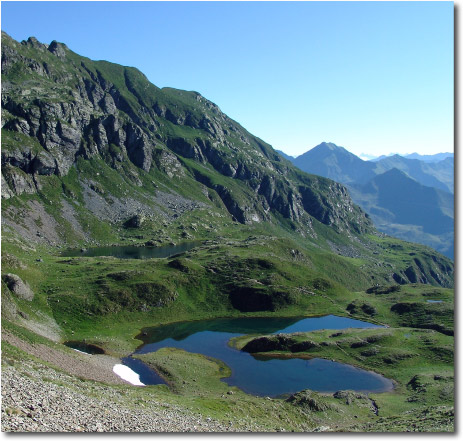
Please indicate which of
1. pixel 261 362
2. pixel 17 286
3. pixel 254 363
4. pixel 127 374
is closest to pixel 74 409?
pixel 127 374

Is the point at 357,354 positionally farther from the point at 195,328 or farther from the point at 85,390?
the point at 85,390

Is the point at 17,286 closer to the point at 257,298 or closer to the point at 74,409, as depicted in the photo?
the point at 257,298

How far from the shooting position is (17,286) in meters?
112

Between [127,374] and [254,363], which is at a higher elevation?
[127,374]

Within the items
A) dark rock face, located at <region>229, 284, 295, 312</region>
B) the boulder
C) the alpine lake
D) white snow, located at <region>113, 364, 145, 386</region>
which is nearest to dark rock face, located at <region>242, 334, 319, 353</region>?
the alpine lake

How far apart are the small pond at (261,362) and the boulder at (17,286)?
1405 inches

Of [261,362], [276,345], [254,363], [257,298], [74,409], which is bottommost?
[261,362]

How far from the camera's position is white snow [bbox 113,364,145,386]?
81.1 metres

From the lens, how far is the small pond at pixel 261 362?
90.5 metres

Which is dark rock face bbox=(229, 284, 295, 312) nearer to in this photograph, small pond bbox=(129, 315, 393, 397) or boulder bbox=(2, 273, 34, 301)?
small pond bbox=(129, 315, 393, 397)

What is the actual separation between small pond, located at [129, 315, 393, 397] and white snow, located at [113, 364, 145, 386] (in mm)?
2217

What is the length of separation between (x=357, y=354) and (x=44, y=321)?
87.2 meters

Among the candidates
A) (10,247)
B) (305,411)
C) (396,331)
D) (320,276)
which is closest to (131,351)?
(305,411)

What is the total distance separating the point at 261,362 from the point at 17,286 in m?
72.5
